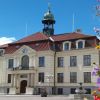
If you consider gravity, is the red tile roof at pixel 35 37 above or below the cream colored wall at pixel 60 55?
above

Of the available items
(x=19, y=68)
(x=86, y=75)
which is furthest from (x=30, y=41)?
(x=86, y=75)

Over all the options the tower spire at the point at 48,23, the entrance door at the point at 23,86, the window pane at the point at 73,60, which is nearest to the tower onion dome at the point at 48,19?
the tower spire at the point at 48,23

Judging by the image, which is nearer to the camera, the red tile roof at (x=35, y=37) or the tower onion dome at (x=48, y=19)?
the red tile roof at (x=35, y=37)

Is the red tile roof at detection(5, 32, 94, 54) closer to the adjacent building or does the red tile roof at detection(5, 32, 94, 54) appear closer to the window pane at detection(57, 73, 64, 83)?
the adjacent building

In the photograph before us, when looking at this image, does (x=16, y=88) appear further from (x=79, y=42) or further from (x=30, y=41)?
(x=79, y=42)

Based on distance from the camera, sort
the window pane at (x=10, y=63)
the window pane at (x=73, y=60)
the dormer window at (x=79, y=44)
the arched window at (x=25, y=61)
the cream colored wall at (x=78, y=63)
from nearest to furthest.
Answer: the cream colored wall at (x=78, y=63) < the dormer window at (x=79, y=44) < the window pane at (x=73, y=60) < the arched window at (x=25, y=61) < the window pane at (x=10, y=63)

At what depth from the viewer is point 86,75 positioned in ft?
143

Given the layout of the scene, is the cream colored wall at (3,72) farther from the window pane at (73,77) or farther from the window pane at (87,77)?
the window pane at (87,77)

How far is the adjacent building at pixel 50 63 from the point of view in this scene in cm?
4394

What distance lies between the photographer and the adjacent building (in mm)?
43938

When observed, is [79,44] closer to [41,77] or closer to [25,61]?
[41,77]

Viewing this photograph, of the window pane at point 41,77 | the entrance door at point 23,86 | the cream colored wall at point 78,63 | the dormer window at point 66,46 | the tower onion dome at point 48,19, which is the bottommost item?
the entrance door at point 23,86

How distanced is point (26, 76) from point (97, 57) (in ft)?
37.6

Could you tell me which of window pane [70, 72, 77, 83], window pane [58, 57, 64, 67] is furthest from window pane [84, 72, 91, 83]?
window pane [58, 57, 64, 67]
